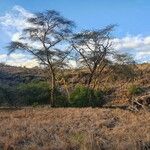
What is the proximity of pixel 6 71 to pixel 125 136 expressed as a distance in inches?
2205

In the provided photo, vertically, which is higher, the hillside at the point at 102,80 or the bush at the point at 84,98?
the hillside at the point at 102,80

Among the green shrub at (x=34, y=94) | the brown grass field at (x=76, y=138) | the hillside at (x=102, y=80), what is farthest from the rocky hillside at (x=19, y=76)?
the brown grass field at (x=76, y=138)

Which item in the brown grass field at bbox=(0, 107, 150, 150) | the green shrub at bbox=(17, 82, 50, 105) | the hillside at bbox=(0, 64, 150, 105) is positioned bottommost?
the brown grass field at bbox=(0, 107, 150, 150)

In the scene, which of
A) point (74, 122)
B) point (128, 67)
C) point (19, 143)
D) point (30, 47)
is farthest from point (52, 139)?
point (128, 67)

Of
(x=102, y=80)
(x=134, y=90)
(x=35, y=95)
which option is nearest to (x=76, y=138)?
(x=35, y=95)

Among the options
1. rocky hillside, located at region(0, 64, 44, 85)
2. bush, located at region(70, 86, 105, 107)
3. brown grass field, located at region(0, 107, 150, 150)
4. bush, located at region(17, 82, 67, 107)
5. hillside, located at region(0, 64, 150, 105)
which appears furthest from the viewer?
rocky hillside, located at region(0, 64, 44, 85)

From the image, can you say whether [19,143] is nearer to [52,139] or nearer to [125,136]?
[52,139]

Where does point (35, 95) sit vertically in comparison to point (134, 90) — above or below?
below

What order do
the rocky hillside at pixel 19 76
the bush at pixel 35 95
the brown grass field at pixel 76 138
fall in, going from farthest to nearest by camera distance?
the rocky hillside at pixel 19 76 → the bush at pixel 35 95 → the brown grass field at pixel 76 138

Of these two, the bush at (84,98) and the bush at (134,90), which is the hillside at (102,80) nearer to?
the bush at (134,90)

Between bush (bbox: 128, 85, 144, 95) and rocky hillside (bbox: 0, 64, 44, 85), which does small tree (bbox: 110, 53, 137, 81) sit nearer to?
bush (bbox: 128, 85, 144, 95)

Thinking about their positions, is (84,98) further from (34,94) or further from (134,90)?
(134,90)

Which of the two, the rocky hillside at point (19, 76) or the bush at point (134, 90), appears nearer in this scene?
the bush at point (134, 90)

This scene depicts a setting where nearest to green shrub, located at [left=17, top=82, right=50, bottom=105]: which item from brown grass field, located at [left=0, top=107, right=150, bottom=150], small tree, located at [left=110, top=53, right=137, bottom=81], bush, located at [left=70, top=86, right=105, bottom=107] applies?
bush, located at [left=70, top=86, right=105, bottom=107]
